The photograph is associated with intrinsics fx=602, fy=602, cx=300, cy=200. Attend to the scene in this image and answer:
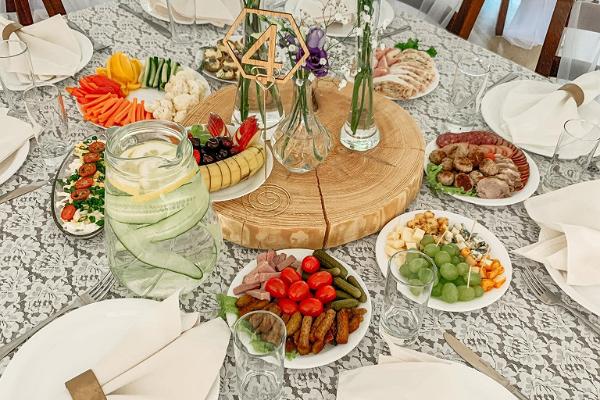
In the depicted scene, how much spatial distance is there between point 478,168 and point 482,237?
0.24 meters

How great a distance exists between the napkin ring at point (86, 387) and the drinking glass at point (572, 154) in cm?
116

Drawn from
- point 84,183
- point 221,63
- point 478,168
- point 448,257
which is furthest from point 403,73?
point 84,183

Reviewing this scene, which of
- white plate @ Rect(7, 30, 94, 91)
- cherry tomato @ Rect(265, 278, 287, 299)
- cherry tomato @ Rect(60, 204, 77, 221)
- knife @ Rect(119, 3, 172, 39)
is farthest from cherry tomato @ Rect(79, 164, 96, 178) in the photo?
knife @ Rect(119, 3, 172, 39)

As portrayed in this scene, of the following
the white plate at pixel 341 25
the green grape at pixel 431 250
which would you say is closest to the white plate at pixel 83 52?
the white plate at pixel 341 25

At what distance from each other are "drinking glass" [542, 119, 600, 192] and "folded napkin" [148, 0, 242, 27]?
3.92 ft

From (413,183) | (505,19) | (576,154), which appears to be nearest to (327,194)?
(413,183)

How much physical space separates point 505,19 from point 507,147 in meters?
2.45

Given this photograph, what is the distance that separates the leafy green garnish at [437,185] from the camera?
4.99 ft

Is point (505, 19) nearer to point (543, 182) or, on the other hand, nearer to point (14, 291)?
point (543, 182)

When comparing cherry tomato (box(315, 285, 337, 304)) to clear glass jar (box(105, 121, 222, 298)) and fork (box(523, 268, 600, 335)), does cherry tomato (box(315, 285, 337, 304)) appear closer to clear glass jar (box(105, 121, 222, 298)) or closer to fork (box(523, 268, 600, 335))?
clear glass jar (box(105, 121, 222, 298))

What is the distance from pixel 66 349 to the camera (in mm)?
1107

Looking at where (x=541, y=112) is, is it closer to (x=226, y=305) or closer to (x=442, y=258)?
(x=442, y=258)

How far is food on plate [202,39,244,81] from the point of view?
6.18 ft

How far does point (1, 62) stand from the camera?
1.60 meters
